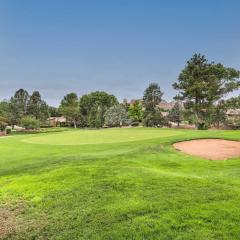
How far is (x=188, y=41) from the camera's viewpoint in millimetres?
33562

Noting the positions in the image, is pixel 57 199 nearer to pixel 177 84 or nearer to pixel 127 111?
pixel 177 84

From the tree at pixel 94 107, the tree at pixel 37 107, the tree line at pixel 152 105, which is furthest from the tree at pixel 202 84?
the tree at pixel 37 107

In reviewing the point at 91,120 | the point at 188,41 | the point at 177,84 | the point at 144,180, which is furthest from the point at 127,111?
the point at 144,180

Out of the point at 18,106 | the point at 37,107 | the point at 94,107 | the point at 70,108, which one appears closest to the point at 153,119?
the point at 94,107

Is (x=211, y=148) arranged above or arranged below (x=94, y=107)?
below

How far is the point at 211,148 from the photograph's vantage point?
1680 cm

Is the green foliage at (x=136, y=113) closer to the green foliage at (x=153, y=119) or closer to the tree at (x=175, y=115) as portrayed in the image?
the green foliage at (x=153, y=119)

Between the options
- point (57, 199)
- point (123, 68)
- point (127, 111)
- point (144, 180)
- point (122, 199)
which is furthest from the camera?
point (127, 111)

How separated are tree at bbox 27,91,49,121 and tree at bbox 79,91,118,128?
10739 millimetres

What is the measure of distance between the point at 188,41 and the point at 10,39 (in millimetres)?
19041

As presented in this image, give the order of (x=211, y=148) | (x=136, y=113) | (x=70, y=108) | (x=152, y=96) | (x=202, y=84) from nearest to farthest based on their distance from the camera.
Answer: (x=211, y=148) → (x=202, y=84) → (x=152, y=96) → (x=136, y=113) → (x=70, y=108)

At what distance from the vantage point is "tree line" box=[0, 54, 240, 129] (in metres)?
52.8

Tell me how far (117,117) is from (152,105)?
9348 mm

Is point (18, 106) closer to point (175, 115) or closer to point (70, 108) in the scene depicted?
point (70, 108)
